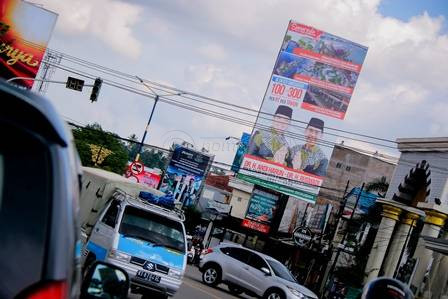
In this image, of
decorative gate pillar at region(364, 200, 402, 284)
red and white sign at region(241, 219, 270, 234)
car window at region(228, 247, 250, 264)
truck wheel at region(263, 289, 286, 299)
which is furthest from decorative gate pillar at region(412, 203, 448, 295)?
red and white sign at region(241, 219, 270, 234)

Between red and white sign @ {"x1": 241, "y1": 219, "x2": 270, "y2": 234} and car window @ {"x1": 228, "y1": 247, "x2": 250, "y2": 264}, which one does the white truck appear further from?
red and white sign @ {"x1": 241, "y1": 219, "x2": 270, "y2": 234}

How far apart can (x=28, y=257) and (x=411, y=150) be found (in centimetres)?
3360

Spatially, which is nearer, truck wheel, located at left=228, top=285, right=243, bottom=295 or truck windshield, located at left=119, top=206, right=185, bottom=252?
truck windshield, located at left=119, top=206, right=185, bottom=252

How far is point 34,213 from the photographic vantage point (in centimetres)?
224

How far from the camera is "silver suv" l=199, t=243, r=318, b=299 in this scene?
870 inches

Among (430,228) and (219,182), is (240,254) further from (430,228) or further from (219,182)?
(219,182)

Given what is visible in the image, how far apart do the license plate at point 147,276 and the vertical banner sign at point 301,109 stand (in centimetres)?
4588

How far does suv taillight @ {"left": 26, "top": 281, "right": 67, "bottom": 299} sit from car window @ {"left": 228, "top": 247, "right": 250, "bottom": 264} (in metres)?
21.4

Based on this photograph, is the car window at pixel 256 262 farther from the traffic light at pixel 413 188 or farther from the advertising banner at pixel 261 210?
the advertising banner at pixel 261 210

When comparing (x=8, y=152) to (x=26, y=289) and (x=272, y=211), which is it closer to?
(x=26, y=289)

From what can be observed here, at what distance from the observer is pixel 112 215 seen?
14289 mm

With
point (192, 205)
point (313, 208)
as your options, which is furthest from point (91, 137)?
point (313, 208)

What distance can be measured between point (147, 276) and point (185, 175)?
2317 inches

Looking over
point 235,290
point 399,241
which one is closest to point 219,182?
point 399,241
